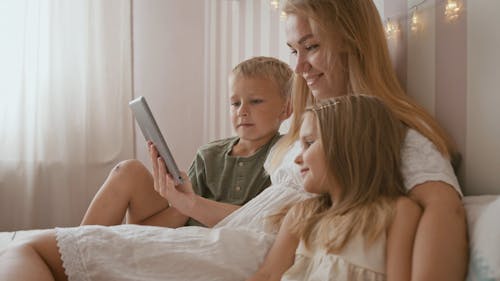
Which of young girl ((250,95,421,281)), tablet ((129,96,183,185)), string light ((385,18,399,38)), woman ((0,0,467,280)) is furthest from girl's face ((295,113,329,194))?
string light ((385,18,399,38))

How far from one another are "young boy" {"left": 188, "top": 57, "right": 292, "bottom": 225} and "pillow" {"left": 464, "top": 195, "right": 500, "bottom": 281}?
2.26 ft

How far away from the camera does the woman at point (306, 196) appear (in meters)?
0.85

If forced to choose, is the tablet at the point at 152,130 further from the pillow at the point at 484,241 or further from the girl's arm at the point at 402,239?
the pillow at the point at 484,241

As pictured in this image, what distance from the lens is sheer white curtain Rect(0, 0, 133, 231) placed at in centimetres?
231

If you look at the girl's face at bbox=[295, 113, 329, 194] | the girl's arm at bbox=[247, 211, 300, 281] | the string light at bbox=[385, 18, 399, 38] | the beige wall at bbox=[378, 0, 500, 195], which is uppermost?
the string light at bbox=[385, 18, 399, 38]

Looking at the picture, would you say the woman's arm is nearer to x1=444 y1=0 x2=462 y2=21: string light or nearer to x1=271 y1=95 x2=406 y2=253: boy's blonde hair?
x1=271 y1=95 x2=406 y2=253: boy's blonde hair

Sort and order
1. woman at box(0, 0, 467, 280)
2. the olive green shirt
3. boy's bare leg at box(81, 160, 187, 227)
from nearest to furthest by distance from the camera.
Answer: woman at box(0, 0, 467, 280) → boy's bare leg at box(81, 160, 187, 227) → the olive green shirt

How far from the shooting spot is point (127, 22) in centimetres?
242

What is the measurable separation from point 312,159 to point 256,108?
0.53 meters

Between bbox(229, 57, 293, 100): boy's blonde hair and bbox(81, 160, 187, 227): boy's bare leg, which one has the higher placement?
bbox(229, 57, 293, 100): boy's blonde hair

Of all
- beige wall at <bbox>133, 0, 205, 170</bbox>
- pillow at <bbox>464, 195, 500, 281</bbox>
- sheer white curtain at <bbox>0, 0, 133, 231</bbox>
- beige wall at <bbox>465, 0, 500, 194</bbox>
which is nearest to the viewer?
pillow at <bbox>464, 195, 500, 281</bbox>

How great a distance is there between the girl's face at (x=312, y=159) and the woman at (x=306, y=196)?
0.37 feet

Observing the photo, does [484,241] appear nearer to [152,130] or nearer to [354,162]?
[354,162]

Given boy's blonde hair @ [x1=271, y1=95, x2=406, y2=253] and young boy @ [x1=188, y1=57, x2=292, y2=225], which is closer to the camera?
boy's blonde hair @ [x1=271, y1=95, x2=406, y2=253]
